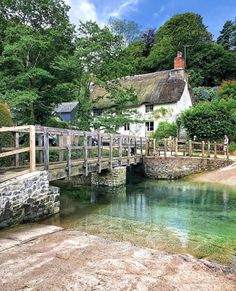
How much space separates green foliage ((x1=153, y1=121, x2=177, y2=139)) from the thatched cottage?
1606 millimetres

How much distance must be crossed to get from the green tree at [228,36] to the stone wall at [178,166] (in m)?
36.5

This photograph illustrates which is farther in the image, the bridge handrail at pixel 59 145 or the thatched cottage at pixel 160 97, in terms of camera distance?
the thatched cottage at pixel 160 97

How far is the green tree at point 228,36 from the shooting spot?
49094 millimetres

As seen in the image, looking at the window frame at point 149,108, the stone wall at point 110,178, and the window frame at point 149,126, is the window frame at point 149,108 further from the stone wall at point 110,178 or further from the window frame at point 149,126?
the stone wall at point 110,178

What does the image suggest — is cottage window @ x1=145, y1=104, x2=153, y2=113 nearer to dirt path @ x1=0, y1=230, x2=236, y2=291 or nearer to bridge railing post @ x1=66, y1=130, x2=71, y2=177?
bridge railing post @ x1=66, y1=130, x2=71, y2=177

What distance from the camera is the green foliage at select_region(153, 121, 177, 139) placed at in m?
26.9

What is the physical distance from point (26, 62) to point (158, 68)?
3022cm

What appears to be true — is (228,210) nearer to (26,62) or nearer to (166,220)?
(166,220)

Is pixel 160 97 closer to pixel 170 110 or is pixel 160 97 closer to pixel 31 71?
pixel 170 110

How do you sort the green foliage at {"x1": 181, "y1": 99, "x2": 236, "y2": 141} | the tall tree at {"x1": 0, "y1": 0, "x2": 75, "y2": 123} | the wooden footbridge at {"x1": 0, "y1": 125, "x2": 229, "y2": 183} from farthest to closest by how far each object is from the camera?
the green foliage at {"x1": 181, "y1": 99, "x2": 236, "y2": 141}
the tall tree at {"x1": 0, "y1": 0, "x2": 75, "y2": 123}
the wooden footbridge at {"x1": 0, "y1": 125, "x2": 229, "y2": 183}

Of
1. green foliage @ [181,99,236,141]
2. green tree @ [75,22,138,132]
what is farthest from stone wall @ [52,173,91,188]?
green foliage @ [181,99,236,141]

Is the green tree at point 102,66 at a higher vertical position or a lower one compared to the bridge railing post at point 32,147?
higher

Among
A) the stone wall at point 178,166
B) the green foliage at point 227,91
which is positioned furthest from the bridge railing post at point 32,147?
the green foliage at point 227,91

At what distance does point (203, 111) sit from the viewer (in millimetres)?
23062
